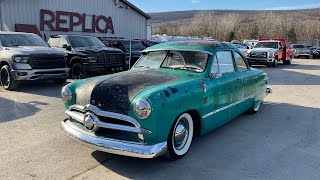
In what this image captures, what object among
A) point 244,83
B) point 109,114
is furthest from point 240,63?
point 109,114

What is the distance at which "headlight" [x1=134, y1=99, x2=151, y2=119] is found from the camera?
4062 mm

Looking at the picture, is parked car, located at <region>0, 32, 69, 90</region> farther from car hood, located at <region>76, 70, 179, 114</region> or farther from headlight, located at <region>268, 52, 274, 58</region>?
headlight, located at <region>268, 52, 274, 58</region>

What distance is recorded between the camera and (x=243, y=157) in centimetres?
482

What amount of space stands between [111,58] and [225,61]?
24.0 ft

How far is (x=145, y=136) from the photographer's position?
13.5ft

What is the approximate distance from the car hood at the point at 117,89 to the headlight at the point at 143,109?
0.52 feet

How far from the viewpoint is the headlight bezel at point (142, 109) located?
4.06m

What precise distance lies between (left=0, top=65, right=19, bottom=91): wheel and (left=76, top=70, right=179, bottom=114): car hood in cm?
594

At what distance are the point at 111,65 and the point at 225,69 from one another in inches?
288

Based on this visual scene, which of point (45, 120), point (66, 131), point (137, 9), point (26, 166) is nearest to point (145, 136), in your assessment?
point (66, 131)

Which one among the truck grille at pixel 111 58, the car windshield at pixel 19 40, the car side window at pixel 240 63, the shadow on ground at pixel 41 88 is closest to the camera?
the car side window at pixel 240 63

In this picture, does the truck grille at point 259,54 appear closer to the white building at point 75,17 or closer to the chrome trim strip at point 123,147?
the white building at point 75,17

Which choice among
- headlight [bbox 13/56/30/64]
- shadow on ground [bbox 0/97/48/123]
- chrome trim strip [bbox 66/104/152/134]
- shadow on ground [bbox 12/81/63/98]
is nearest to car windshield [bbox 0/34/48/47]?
headlight [bbox 13/56/30/64]

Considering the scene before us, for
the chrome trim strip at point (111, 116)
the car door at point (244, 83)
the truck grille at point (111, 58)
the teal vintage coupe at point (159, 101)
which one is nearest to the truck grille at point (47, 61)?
the truck grille at point (111, 58)
